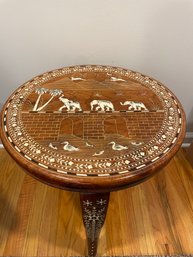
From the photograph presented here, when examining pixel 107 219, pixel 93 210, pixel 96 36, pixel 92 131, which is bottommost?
pixel 107 219

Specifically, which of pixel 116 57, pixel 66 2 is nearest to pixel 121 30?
pixel 116 57

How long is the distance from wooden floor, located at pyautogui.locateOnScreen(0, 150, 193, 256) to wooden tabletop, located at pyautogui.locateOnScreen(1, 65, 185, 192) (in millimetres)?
481

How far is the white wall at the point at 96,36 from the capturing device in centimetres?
86

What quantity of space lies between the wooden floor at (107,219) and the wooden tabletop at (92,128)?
48 cm

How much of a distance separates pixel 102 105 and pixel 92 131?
111 mm

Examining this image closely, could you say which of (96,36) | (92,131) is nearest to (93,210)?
(92,131)

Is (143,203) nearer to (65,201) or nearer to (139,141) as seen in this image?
(65,201)

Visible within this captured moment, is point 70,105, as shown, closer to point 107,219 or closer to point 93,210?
point 93,210

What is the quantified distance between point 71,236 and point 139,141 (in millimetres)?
538

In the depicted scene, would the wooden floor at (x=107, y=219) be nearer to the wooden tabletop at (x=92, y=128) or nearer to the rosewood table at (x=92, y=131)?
the rosewood table at (x=92, y=131)

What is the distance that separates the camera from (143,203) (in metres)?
1.03

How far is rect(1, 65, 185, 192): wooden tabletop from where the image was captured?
52 cm

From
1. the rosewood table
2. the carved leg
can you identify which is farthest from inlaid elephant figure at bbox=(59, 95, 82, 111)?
the carved leg

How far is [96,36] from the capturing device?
92cm
